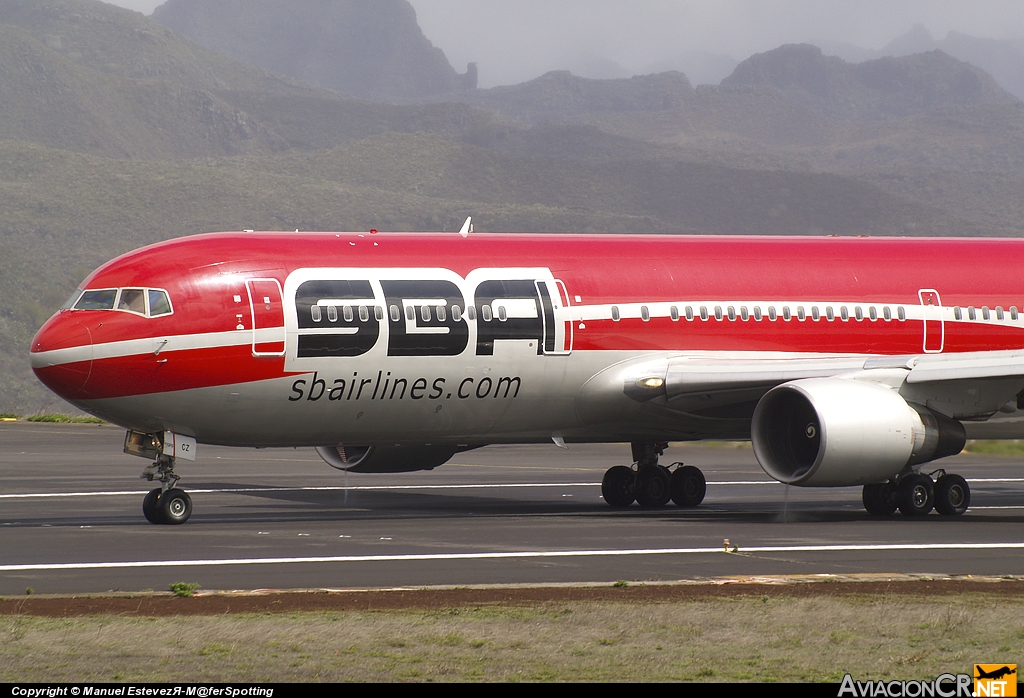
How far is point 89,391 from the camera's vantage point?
1905 centimetres

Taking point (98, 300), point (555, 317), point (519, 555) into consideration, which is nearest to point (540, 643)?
point (519, 555)

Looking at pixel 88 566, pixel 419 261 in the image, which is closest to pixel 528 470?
pixel 419 261

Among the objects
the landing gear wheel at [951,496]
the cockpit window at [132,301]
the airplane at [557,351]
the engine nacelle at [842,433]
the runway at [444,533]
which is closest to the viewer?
the runway at [444,533]

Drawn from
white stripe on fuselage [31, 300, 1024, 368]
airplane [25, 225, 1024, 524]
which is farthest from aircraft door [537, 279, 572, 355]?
white stripe on fuselage [31, 300, 1024, 368]

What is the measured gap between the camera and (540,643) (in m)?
10.6

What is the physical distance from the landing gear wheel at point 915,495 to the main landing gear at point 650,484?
152 inches

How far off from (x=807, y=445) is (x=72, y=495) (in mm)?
13951

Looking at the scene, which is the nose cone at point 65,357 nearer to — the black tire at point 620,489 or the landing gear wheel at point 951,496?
the black tire at point 620,489

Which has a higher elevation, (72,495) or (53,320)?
(53,320)

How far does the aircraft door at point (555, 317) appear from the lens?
2170cm

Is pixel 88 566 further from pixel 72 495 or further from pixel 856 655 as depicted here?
pixel 72 495

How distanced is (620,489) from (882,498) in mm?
4775

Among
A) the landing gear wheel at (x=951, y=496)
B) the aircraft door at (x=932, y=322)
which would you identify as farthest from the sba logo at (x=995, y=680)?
the aircraft door at (x=932, y=322)

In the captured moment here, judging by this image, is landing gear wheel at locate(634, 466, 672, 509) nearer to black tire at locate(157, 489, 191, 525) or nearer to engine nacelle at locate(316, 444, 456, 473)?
engine nacelle at locate(316, 444, 456, 473)
